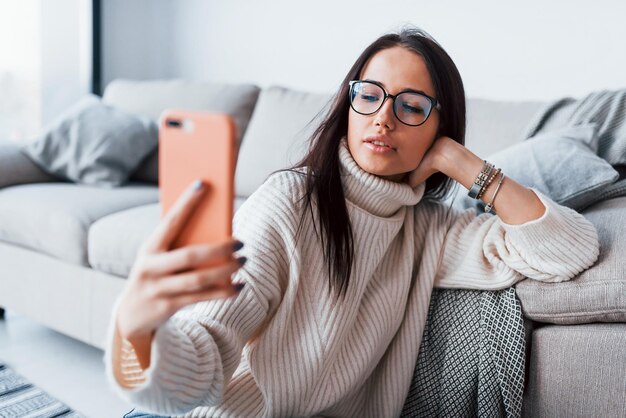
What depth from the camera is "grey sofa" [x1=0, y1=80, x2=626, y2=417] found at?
1067 millimetres

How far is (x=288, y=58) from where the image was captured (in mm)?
3074

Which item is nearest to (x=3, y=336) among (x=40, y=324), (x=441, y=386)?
(x=40, y=324)

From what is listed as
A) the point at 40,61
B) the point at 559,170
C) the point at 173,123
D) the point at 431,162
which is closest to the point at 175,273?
the point at 173,123

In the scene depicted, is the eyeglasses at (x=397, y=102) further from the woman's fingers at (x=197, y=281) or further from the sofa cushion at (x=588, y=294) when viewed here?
the woman's fingers at (x=197, y=281)

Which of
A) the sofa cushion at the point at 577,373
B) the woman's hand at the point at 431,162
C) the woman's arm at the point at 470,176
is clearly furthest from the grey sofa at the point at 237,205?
the woman's hand at the point at 431,162

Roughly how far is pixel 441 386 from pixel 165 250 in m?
0.64

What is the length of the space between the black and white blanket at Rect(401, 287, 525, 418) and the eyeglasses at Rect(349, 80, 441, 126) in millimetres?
338

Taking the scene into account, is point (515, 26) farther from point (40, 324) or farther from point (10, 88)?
point (10, 88)

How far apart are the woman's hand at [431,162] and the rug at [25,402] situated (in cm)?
119

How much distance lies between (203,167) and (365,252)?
460 mm

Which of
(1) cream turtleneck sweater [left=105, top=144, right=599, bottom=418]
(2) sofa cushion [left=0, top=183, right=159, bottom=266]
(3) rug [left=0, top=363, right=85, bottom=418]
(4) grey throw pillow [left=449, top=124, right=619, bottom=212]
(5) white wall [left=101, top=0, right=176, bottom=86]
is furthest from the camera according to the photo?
(5) white wall [left=101, top=0, right=176, bottom=86]

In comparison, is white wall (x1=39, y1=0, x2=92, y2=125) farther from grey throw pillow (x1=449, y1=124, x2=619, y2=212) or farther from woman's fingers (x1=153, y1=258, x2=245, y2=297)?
woman's fingers (x1=153, y1=258, x2=245, y2=297)

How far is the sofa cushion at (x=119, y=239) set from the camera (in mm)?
1908

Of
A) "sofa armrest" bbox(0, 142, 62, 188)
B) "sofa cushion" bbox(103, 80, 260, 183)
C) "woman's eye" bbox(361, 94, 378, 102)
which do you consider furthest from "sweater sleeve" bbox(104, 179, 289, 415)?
"sofa armrest" bbox(0, 142, 62, 188)
